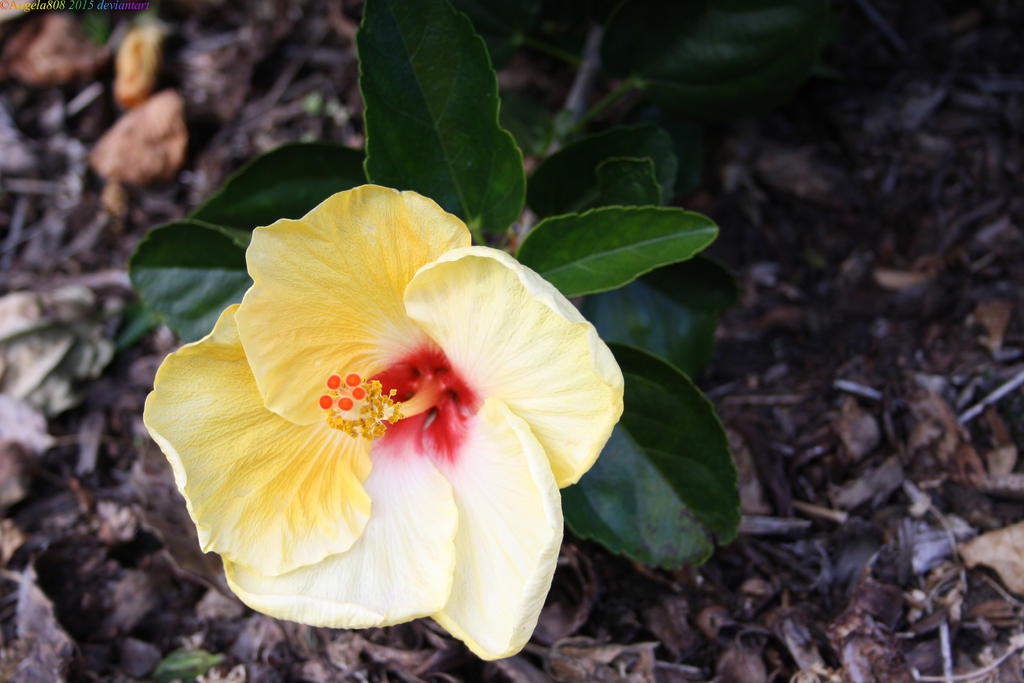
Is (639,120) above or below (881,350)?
above

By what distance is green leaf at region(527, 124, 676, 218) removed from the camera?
196 cm

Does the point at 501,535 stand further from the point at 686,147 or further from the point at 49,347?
the point at 49,347

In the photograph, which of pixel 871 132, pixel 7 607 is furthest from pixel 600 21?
pixel 7 607

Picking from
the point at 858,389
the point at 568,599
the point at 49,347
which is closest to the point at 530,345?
the point at 568,599

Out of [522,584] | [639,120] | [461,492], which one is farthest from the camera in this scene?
[639,120]

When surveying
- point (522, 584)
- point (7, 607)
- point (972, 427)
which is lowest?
point (7, 607)

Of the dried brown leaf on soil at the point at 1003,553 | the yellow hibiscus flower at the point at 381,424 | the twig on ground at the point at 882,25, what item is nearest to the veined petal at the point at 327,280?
the yellow hibiscus flower at the point at 381,424

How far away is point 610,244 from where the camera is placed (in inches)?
62.1

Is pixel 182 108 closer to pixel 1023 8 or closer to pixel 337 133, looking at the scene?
pixel 337 133

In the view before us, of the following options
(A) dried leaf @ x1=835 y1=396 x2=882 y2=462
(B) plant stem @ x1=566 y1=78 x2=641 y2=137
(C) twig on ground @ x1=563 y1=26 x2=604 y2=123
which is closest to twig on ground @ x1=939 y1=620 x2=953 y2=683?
(A) dried leaf @ x1=835 y1=396 x2=882 y2=462

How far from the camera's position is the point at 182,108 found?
9.48 feet

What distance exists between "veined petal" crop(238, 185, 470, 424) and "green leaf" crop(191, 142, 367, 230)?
657 millimetres

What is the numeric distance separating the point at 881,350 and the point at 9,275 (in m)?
2.93

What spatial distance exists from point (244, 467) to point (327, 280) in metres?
0.41
